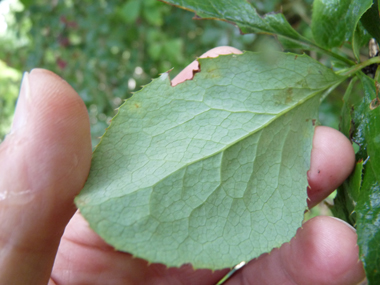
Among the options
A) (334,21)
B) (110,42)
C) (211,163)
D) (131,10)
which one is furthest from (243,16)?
(110,42)

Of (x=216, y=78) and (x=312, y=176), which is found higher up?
(x=216, y=78)

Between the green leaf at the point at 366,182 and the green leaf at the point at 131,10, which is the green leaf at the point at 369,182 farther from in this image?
the green leaf at the point at 131,10

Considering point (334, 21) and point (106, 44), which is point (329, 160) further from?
point (106, 44)

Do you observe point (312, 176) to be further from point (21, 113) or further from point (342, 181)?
point (21, 113)

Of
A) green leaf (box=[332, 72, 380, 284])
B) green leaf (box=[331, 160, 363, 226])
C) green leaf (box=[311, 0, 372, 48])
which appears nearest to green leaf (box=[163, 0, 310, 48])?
green leaf (box=[311, 0, 372, 48])

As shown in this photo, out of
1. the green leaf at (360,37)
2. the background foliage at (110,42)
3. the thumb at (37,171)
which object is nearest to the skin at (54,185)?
the thumb at (37,171)

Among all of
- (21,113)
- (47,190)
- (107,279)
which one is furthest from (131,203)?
(107,279)

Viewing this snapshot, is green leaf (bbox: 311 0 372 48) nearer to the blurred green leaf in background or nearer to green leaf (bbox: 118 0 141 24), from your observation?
the blurred green leaf in background
